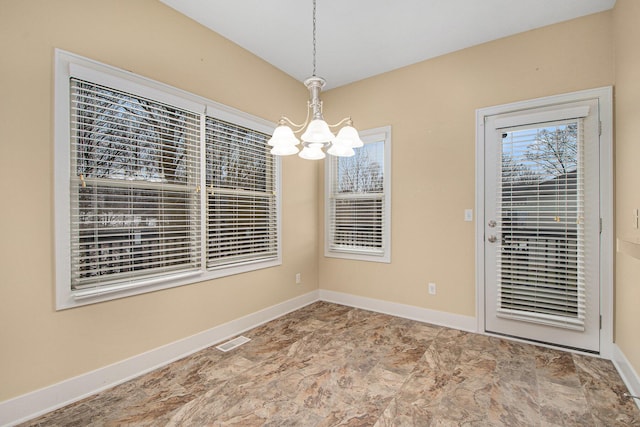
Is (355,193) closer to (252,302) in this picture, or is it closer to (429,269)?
(429,269)

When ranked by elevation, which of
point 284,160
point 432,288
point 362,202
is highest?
point 284,160

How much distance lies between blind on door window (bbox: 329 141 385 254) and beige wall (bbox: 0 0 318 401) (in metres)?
1.68

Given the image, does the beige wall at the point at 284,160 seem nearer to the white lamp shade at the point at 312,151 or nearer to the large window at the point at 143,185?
the large window at the point at 143,185

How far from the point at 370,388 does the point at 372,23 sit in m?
3.05

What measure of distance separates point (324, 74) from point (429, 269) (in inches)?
105

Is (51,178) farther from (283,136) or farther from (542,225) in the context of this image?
(542,225)

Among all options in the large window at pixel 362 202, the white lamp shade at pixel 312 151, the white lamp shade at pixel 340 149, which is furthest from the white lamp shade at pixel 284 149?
the large window at pixel 362 202

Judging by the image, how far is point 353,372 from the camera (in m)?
2.34

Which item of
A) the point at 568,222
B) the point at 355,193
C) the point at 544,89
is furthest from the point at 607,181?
the point at 355,193

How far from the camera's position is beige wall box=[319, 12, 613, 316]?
266 centimetres

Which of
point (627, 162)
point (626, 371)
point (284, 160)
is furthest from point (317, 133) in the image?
point (626, 371)

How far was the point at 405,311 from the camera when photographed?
138 inches

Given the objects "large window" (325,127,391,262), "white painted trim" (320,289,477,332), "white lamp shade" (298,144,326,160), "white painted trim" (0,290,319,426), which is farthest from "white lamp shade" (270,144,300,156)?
"white painted trim" (320,289,477,332)

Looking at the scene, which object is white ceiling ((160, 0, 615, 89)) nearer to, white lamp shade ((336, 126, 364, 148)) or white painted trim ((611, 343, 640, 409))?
white lamp shade ((336, 126, 364, 148))
